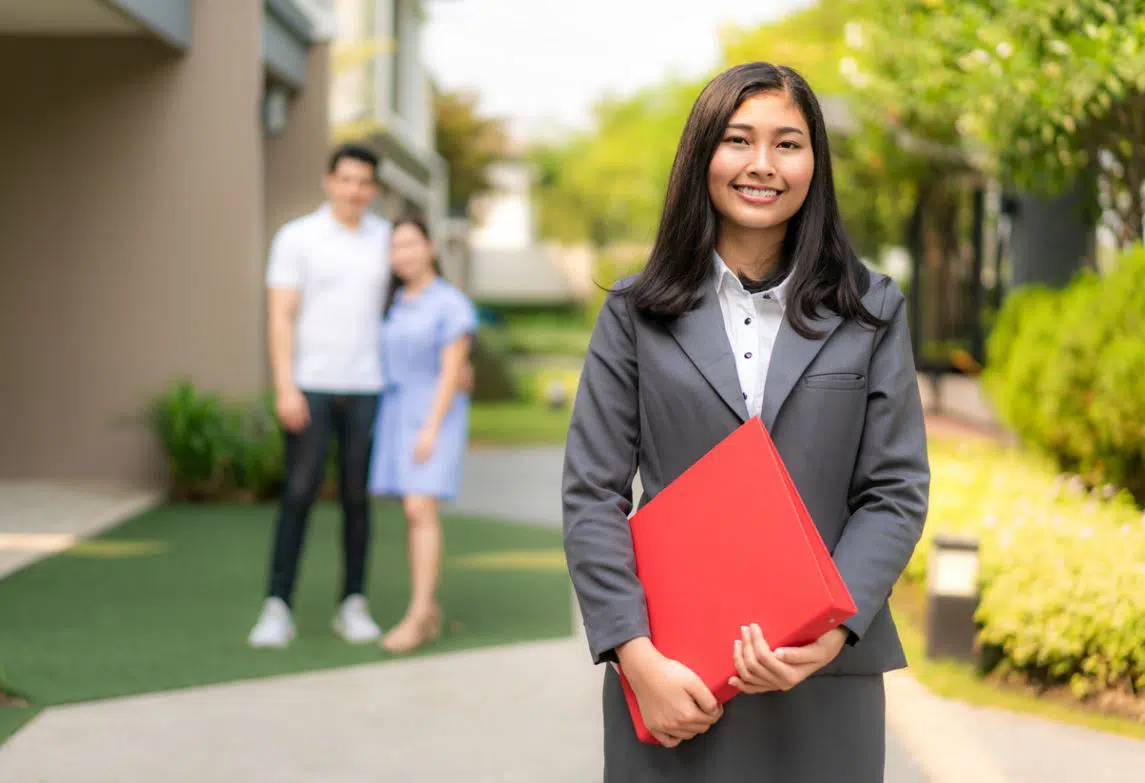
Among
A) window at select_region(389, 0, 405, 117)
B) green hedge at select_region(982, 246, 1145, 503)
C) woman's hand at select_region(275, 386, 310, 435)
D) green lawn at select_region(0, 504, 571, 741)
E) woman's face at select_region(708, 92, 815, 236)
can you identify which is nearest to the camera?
woman's face at select_region(708, 92, 815, 236)

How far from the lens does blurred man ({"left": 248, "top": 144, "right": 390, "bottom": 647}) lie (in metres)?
6.01

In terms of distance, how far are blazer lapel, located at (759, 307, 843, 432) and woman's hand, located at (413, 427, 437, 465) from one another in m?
3.84

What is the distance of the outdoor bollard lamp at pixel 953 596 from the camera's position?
5.65 m

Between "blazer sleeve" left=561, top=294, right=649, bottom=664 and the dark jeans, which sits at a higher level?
"blazer sleeve" left=561, top=294, right=649, bottom=664

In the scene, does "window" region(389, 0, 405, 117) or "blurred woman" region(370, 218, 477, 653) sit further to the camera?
"window" region(389, 0, 405, 117)

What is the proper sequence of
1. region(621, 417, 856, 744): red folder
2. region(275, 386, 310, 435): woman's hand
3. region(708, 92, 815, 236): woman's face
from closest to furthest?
region(621, 417, 856, 744): red folder, region(708, 92, 815, 236): woman's face, region(275, 386, 310, 435): woman's hand

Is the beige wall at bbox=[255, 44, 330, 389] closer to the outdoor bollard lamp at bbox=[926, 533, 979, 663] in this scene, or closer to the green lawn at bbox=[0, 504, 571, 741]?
the green lawn at bbox=[0, 504, 571, 741]

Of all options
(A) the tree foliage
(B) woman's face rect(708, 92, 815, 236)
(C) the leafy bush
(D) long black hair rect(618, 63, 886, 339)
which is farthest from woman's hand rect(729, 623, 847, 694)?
(C) the leafy bush

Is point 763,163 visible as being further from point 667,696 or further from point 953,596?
point 953,596

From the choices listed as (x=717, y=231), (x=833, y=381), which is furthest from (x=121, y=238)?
(x=833, y=381)

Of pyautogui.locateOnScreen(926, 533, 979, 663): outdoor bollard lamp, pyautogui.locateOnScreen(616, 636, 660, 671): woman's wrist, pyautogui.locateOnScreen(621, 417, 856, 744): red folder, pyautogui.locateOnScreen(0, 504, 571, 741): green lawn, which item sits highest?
pyautogui.locateOnScreen(621, 417, 856, 744): red folder

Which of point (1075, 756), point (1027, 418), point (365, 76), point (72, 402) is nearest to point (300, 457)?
point (1075, 756)

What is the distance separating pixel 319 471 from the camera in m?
6.11

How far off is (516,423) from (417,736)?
42.2ft
